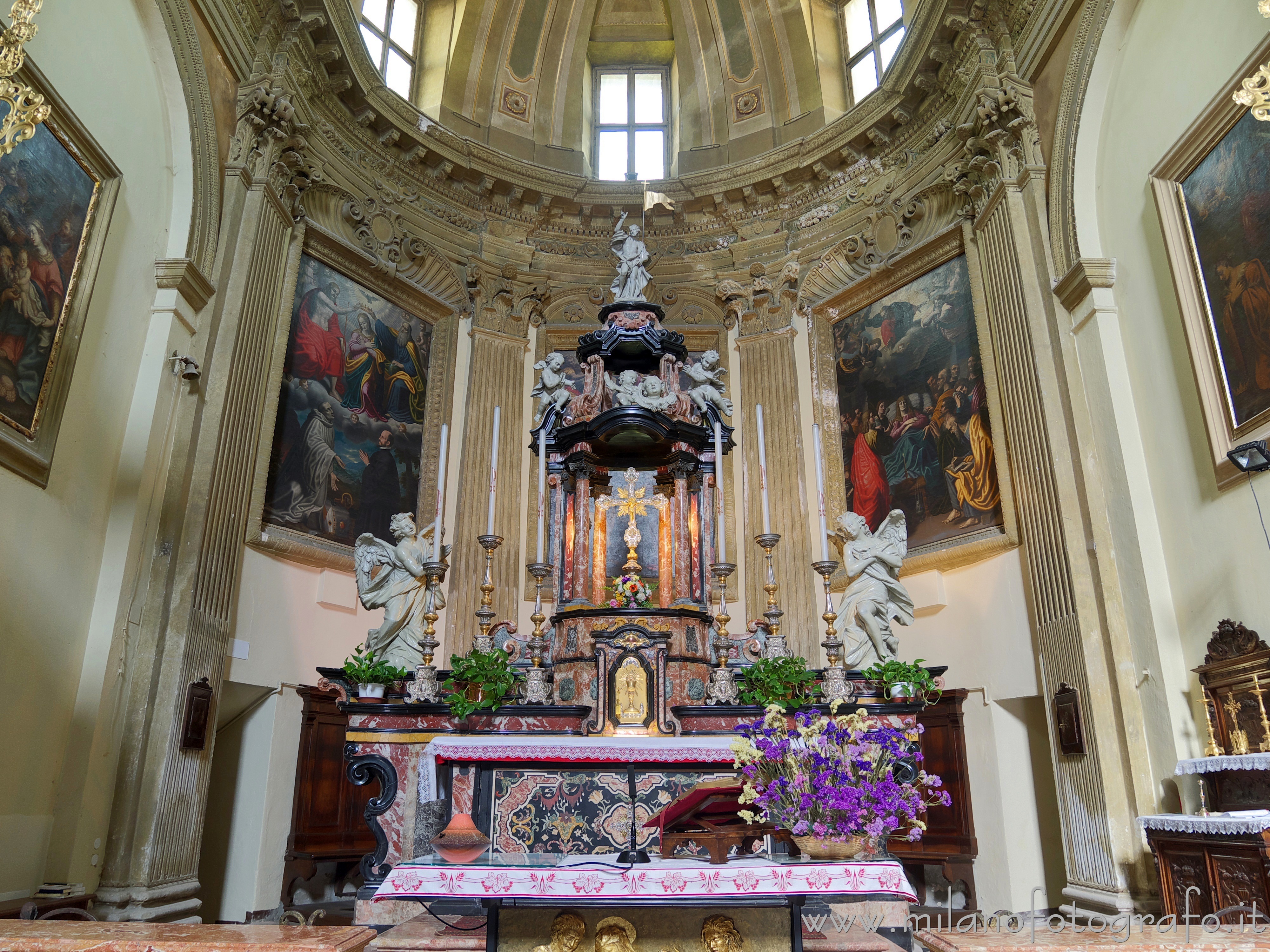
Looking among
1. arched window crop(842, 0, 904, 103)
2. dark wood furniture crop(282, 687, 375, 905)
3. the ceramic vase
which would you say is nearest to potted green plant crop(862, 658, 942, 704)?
the ceramic vase

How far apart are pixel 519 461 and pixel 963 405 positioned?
211 inches

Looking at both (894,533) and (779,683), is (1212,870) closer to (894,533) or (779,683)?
(779,683)

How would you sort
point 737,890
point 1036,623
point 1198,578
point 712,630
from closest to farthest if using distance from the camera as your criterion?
point 737,890, point 1198,578, point 712,630, point 1036,623

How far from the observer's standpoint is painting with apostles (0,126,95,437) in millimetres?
6000

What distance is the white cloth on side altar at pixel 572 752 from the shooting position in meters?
5.59

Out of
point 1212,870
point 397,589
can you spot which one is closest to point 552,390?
point 397,589

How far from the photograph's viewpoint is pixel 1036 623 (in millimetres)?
8039

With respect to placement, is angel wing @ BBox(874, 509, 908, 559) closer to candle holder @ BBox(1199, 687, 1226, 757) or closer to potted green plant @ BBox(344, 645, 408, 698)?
candle holder @ BBox(1199, 687, 1226, 757)

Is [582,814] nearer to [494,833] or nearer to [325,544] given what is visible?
[494,833]

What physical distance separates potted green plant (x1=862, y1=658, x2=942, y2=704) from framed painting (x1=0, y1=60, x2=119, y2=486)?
19.9 ft

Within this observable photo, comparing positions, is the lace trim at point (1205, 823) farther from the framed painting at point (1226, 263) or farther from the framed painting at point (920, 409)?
the framed painting at point (920, 409)

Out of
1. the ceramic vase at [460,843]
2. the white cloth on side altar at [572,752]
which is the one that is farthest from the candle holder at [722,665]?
the ceramic vase at [460,843]

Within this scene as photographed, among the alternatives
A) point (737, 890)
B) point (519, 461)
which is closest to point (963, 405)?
point (519, 461)

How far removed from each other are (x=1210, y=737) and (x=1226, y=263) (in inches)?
126
